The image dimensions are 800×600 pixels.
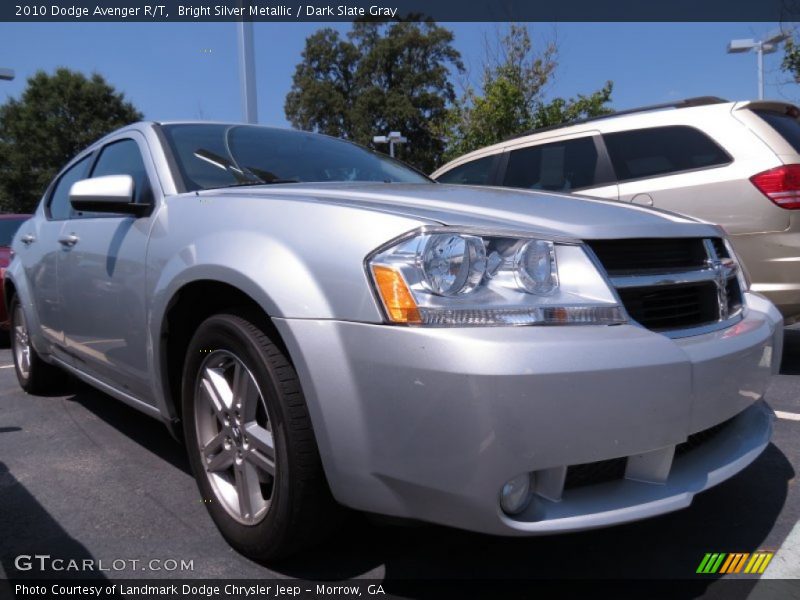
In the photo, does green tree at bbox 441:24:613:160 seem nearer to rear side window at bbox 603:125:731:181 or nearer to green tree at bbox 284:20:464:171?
rear side window at bbox 603:125:731:181

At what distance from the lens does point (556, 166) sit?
214 inches

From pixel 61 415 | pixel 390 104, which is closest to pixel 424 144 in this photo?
pixel 390 104

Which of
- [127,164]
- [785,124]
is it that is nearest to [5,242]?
[127,164]

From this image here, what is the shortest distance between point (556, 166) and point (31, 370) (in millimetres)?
4264

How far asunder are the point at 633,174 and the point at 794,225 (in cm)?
120

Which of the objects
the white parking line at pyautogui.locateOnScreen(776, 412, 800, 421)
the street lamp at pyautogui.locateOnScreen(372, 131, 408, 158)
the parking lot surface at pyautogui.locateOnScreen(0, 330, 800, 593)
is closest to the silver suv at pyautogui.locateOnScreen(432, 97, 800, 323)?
the white parking line at pyautogui.locateOnScreen(776, 412, 800, 421)

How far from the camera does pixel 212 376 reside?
7.14 feet

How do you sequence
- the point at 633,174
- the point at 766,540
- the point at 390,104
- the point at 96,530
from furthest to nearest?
the point at 390,104
the point at 633,174
the point at 96,530
the point at 766,540

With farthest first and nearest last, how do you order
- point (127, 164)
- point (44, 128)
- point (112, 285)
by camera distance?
1. point (44, 128)
2. point (127, 164)
3. point (112, 285)

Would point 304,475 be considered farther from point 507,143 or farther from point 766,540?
point 507,143

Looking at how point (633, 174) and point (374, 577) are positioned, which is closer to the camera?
point (374, 577)

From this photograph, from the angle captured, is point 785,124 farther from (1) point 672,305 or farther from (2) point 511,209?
(2) point 511,209

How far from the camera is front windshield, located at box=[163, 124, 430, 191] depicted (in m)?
2.70

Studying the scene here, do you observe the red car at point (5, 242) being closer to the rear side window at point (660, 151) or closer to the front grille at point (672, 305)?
the rear side window at point (660, 151)
